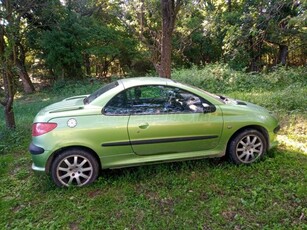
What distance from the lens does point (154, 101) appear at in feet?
12.0

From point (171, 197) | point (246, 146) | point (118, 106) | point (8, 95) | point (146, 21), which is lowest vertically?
point (171, 197)

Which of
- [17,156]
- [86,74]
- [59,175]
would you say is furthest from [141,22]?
[59,175]

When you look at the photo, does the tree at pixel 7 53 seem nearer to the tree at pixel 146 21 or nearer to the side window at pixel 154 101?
the side window at pixel 154 101

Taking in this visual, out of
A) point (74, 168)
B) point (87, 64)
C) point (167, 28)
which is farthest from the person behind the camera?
point (87, 64)

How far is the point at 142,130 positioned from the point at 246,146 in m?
1.63

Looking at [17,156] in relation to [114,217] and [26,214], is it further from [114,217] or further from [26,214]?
[114,217]

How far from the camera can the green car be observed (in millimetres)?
3277

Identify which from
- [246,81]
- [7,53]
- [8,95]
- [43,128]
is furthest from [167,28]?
[246,81]

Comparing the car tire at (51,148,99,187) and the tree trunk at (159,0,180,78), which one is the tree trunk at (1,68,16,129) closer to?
the car tire at (51,148,99,187)

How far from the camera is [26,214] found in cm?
298

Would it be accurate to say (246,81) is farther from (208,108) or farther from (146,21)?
(146,21)

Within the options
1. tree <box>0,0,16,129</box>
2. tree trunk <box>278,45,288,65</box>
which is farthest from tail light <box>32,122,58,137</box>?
tree trunk <box>278,45,288,65</box>

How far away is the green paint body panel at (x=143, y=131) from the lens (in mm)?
3262

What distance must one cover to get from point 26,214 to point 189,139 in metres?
2.25
